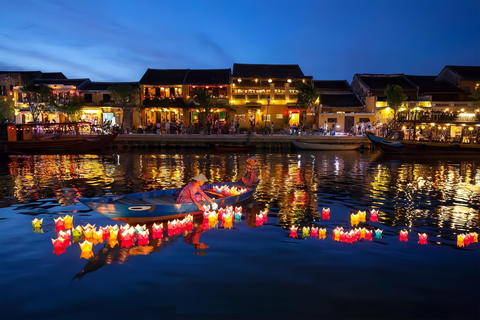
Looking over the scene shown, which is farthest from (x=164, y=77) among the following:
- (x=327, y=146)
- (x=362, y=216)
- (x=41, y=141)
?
(x=362, y=216)

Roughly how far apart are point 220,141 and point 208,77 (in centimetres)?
1284

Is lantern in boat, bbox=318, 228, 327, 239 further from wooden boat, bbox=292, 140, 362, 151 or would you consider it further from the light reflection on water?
wooden boat, bbox=292, 140, 362, 151

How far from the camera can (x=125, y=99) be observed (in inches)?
1775

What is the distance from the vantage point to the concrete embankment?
129 ft

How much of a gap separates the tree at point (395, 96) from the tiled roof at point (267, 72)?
33.9ft

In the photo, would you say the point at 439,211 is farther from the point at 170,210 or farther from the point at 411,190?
the point at 170,210

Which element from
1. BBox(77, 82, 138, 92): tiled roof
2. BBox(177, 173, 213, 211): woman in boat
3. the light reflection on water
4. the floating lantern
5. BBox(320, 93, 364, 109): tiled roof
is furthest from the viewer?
BBox(77, 82, 138, 92): tiled roof

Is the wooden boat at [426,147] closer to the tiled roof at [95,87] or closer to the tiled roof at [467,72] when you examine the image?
the tiled roof at [467,72]

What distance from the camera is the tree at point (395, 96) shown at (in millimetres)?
42250

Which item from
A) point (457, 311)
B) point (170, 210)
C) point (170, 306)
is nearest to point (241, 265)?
point (170, 306)

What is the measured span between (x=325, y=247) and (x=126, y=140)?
33.5 metres

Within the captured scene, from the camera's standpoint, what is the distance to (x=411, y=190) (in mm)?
17375

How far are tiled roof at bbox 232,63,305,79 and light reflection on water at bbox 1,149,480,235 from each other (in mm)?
19518

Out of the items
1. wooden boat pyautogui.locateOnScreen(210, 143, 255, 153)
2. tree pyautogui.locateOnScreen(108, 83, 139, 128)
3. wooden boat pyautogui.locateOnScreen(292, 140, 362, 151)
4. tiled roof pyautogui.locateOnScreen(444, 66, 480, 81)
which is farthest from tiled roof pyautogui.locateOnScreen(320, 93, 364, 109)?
tree pyautogui.locateOnScreen(108, 83, 139, 128)
